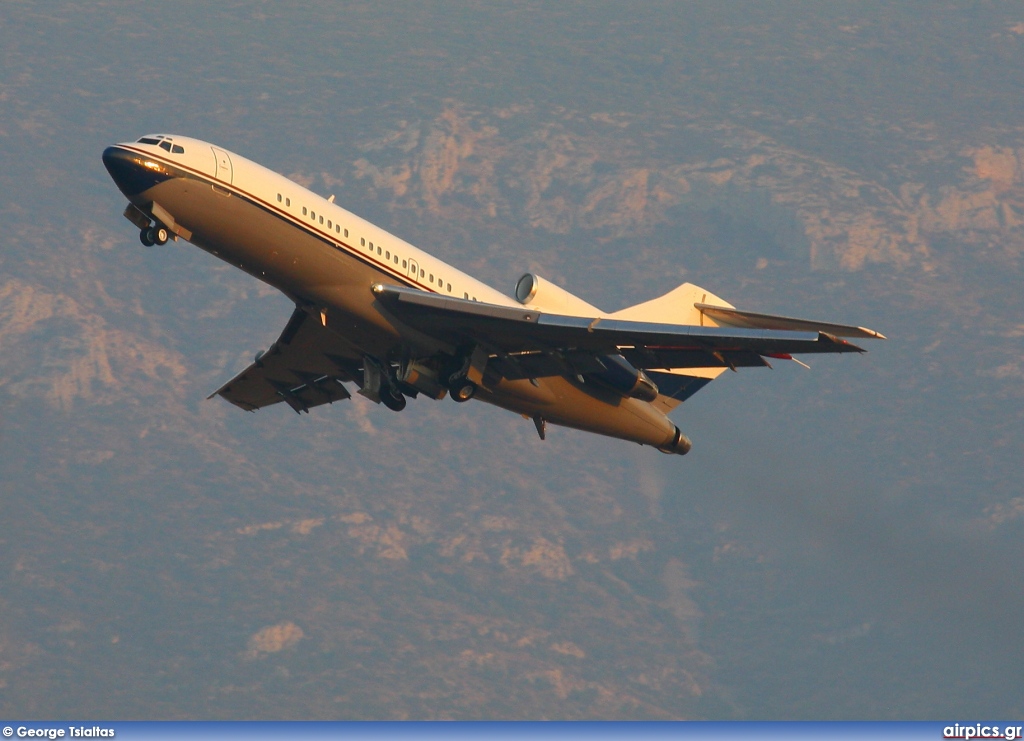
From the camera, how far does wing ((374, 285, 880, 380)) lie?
4594cm

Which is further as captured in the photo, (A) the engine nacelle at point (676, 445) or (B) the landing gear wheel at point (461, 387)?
(A) the engine nacelle at point (676, 445)

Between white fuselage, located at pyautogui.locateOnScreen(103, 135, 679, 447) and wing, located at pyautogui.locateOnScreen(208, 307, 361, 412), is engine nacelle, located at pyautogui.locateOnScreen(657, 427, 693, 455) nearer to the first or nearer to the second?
white fuselage, located at pyautogui.locateOnScreen(103, 135, 679, 447)

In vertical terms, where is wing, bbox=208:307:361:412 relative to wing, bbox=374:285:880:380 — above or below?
above

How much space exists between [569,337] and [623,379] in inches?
186

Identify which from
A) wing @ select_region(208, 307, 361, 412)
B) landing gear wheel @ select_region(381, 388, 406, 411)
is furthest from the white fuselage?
wing @ select_region(208, 307, 361, 412)

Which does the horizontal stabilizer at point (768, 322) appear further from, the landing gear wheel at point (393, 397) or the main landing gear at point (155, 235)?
the main landing gear at point (155, 235)

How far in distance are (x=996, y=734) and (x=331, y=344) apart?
77.8 feet

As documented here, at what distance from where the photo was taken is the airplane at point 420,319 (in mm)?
45250

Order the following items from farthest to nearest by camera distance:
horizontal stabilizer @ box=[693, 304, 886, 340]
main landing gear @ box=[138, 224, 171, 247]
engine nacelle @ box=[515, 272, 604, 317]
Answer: engine nacelle @ box=[515, 272, 604, 317]
main landing gear @ box=[138, 224, 171, 247]
horizontal stabilizer @ box=[693, 304, 886, 340]

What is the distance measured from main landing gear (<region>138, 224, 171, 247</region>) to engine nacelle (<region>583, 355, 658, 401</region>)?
14190mm

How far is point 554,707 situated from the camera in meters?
189

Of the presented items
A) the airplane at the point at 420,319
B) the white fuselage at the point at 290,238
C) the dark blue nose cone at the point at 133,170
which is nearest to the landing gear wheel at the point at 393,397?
the airplane at the point at 420,319

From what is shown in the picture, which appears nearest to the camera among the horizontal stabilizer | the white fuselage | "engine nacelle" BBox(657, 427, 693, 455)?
the horizontal stabilizer

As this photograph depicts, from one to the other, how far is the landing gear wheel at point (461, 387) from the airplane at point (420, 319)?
4cm
